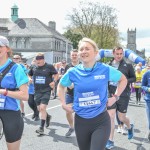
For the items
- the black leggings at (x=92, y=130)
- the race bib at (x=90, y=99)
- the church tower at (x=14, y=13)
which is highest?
the church tower at (x=14, y=13)

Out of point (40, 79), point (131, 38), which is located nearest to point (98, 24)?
point (40, 79)

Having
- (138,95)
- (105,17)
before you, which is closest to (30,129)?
(138,95)

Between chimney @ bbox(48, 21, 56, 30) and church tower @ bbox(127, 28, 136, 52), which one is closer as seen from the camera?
chimney @ bbox(48, 21, 56, 30)

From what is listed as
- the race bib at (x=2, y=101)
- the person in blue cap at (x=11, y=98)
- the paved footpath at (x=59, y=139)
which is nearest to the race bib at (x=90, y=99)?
the person in blue cap at (x=11, y=98)

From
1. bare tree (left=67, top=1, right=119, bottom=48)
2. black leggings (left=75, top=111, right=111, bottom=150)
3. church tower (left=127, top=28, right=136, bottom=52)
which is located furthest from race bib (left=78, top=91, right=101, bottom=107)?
church tower (left=127, top=28, right=136, bottom=52)

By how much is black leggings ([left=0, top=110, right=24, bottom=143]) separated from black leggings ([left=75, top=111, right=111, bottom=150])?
735 millimetres

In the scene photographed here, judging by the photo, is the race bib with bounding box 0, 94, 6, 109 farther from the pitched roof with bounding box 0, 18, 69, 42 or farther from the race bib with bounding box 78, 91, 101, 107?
the pitched roof with bounding box 0, 18, 69, 42

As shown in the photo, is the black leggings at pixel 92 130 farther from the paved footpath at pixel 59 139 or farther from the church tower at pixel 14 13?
the church tower at pixel 14 13

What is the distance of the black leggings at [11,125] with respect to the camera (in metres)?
4.58

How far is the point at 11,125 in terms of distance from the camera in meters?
4.58

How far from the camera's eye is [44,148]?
783 centimetres

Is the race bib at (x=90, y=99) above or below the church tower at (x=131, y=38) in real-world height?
below

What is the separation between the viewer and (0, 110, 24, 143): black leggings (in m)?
4.58

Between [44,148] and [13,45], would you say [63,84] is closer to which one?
[44,148]
